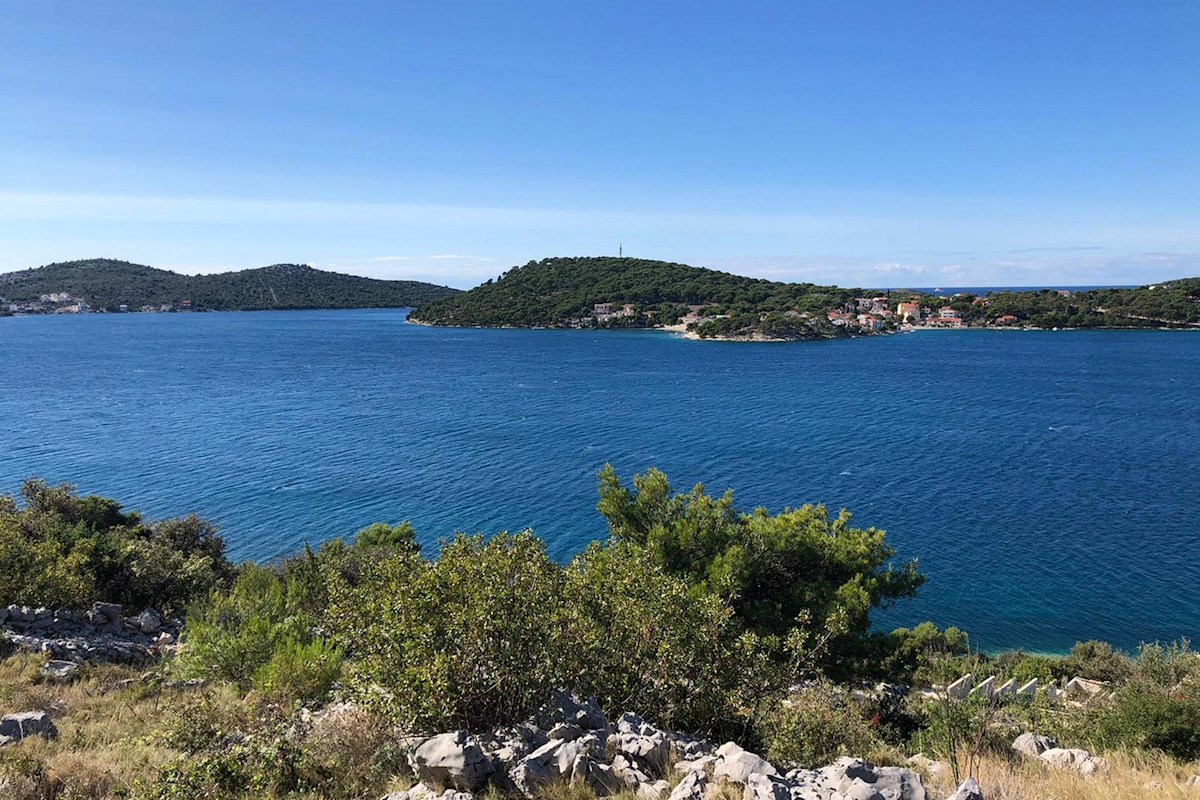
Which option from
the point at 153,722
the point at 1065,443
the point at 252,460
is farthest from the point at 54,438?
the point at 1065,443

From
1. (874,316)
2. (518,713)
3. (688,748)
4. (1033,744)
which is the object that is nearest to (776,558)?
(1033,744)

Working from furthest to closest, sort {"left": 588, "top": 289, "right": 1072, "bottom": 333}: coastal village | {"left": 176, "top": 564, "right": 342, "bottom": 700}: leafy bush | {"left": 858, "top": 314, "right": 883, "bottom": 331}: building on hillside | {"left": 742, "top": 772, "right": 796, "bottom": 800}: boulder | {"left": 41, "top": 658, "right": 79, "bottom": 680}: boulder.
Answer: {"left": 588, "top": 289, "right": 1072, "bottom": 333}: coastal village
{"left": 858, "top": 314, "right": 883, "bottom": 331}: building on hillside
{"left": 41, "top": 658, "right": 79, "bottom": 680}: boulder
{"left": 176, "top": 564, "right": 342, "bottom": 700}: leafy bush
{"left": 742, "top": 772, "right": 796, "bottom": 800}: boulder

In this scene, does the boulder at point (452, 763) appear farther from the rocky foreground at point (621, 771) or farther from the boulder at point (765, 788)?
the boulder at point (765, 788)

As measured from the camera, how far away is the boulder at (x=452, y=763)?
24.5 ft

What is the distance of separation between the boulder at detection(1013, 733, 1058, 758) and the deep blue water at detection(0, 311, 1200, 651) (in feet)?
59.2

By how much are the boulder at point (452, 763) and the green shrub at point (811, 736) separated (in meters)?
3.72

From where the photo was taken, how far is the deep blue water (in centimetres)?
3309

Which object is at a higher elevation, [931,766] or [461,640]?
[461,640]

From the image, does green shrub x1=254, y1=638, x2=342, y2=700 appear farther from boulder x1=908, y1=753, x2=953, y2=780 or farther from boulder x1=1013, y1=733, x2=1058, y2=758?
boulder x1=1013, y1=733, x2=1058, y2=758

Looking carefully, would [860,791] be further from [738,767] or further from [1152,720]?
[1152,720]

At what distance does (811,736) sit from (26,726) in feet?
35.9

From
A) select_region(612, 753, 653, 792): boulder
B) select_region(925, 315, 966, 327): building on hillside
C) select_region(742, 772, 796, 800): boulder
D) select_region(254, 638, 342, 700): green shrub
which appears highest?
select_region(925, 315, 966, 327): building on hillside

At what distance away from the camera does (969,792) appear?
7.04 metres

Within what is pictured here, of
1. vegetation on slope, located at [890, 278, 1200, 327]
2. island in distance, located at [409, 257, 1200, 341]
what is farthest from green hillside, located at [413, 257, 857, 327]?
vegetation on slope, located at [890, 278, 1200, 327]
